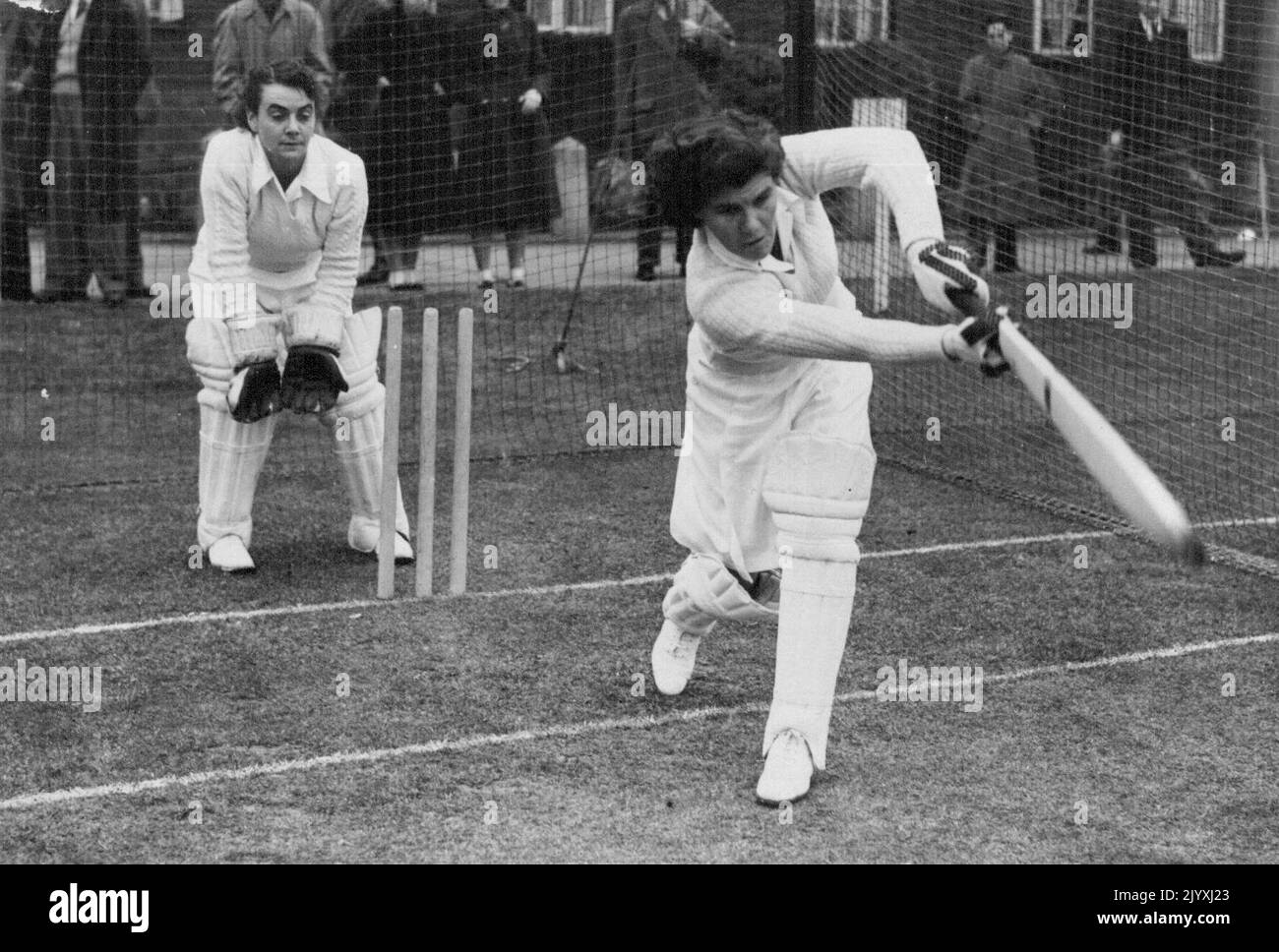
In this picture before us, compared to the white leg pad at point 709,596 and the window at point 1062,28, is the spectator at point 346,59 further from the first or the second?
the white leg pad at point 709,596

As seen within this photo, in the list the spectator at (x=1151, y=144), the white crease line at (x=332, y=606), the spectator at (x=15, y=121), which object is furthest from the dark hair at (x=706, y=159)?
the spectator at (x=15, y=121)

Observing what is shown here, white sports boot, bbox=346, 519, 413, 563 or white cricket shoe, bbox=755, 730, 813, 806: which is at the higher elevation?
white cricket shoe, bbox=755, 730, 813, 806

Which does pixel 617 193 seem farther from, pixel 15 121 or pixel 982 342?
pixel 982 342

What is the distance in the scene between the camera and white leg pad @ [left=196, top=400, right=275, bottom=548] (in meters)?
7.16

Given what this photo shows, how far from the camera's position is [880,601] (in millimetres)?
6672

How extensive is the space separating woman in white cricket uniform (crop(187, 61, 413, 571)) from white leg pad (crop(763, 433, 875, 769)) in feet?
8.86

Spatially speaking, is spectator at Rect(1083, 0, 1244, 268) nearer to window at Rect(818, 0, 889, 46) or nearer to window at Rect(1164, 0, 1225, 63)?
window at Rect(1164, 0, 1225, 63)

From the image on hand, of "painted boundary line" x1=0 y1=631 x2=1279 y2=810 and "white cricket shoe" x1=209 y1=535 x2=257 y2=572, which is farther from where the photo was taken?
"white cricket shoe" x1=209 y1=535 x2=257 y2=572

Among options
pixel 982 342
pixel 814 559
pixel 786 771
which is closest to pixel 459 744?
pixel 786 771

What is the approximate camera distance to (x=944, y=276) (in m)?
4.06

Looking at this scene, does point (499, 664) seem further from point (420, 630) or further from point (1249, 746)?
point (1249, 746)

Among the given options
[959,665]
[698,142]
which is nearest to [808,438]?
[698,142]

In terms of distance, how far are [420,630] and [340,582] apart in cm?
81

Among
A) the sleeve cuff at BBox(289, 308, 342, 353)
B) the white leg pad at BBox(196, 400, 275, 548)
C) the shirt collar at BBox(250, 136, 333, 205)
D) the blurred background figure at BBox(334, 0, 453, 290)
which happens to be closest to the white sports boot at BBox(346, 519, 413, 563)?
the white leg pad at BBox(196, 400, 275, 548)
